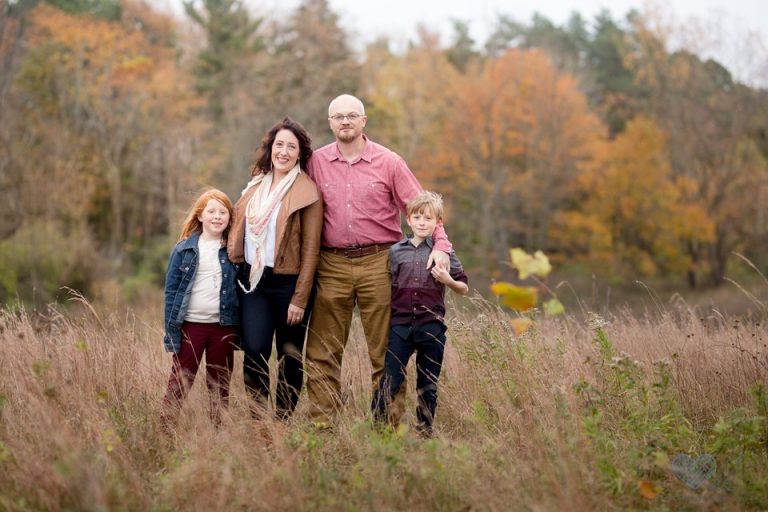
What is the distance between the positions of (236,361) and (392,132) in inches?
1010

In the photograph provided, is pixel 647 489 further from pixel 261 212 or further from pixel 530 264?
pixel 261 212

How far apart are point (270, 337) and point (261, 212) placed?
75 cm

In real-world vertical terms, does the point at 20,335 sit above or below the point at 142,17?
below

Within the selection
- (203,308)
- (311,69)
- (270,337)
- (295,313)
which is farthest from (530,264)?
(311,69)

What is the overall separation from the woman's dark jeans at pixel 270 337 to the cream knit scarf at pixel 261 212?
10 centimetres

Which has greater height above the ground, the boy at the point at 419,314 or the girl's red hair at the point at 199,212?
the girl's red hair at the point at 199,212

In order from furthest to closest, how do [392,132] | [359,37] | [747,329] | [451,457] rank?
[359,37] < [392,132] < [747,329] < [451,457]

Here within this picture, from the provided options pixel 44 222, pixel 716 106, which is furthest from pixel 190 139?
pixel 716 106

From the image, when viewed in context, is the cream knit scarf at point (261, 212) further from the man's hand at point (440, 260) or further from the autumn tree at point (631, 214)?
the autumn tree at point (631, 214)

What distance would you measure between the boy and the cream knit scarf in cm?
77

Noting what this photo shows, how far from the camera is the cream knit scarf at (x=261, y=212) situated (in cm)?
465

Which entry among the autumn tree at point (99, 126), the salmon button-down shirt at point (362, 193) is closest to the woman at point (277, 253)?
the salmon button-down shirt at point (362, 193)

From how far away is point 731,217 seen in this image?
87.6 ft

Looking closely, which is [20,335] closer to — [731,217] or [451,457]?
[451,457]
